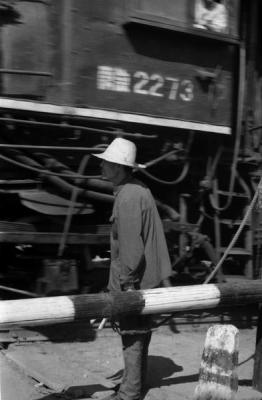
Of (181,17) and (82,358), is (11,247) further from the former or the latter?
(181,17)

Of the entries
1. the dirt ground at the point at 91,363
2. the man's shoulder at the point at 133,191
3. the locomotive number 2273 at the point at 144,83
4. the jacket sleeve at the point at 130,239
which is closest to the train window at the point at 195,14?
the locomotive number 2273 at the point at 144,83

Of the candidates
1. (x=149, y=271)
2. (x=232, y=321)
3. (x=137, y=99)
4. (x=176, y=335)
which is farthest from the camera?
(x=232, y=321)

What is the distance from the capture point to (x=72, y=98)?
15.5ft

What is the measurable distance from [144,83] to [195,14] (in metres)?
0.80

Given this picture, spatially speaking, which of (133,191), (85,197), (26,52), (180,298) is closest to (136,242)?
(133,191)

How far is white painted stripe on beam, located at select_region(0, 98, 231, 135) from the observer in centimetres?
439

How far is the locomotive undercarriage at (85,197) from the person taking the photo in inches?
183

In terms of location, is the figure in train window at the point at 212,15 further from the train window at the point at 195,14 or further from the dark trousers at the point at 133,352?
the dark trousers at the point at 133,352

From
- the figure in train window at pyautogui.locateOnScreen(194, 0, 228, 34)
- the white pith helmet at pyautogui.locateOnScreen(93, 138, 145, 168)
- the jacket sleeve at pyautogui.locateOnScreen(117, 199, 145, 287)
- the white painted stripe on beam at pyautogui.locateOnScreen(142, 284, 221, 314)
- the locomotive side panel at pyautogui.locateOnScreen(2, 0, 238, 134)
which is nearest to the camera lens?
the white painted stripe on beam at pyautogui.locateOnScreen(142, 284, 221, 314)

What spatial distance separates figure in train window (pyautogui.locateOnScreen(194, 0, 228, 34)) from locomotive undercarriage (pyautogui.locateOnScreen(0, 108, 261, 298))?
96 centimetres

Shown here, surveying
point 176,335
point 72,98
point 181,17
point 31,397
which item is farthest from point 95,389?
point 181,17

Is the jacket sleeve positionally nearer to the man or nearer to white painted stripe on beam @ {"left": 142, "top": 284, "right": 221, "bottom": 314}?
the man

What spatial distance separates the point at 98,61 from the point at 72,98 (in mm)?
389

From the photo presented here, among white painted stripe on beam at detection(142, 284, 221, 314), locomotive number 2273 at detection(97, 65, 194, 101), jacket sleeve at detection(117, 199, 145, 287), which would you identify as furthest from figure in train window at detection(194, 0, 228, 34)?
white painted stripe on beam at detection(142, 284, 221, 314)
